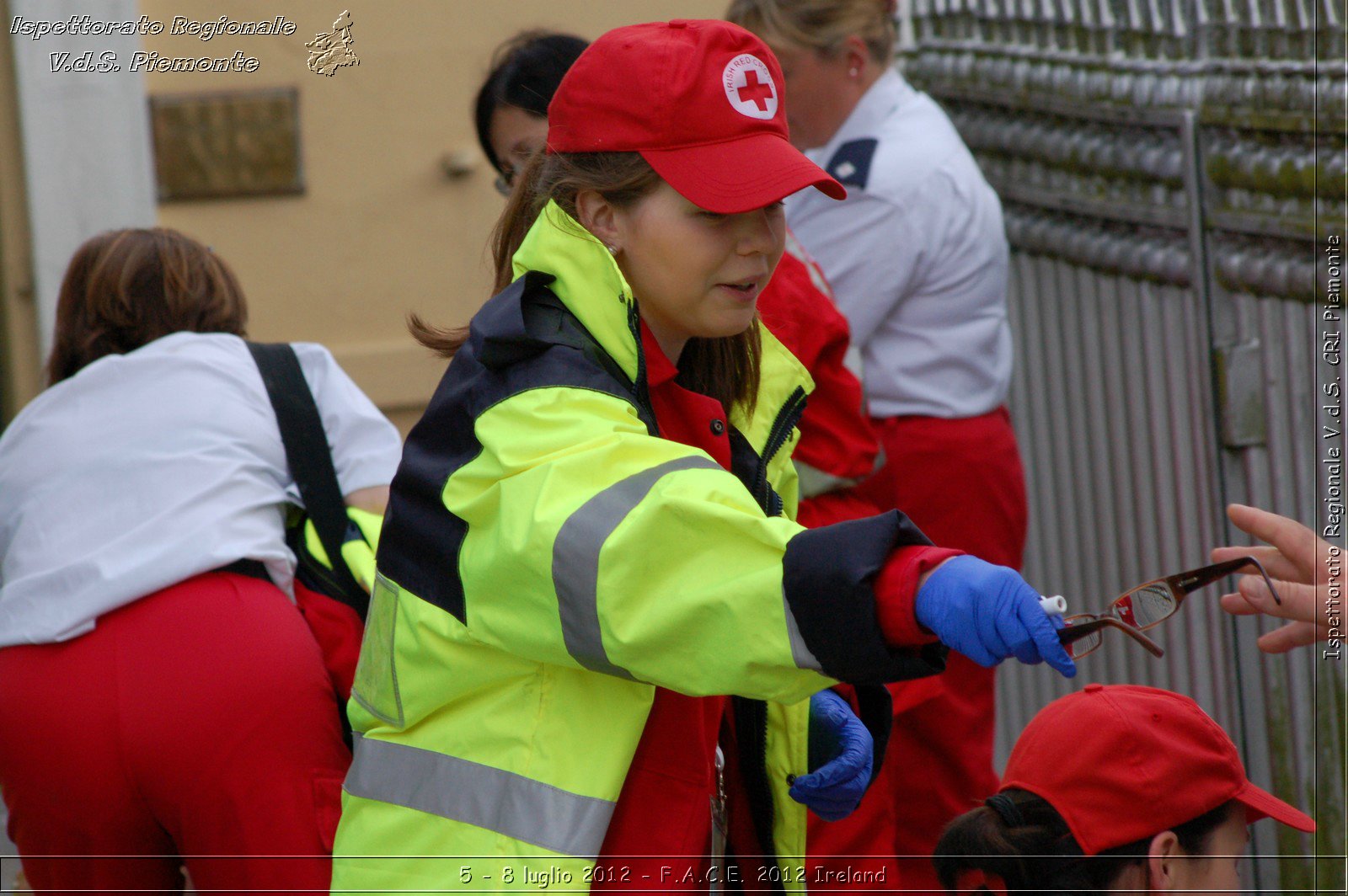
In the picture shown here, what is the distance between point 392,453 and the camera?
121 inches

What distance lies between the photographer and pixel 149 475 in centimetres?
288

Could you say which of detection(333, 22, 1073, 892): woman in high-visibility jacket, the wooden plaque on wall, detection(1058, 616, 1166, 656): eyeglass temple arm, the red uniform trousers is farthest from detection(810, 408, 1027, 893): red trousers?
the wooden plaque on wall

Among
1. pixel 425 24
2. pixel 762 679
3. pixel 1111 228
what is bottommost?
pixel 762 679

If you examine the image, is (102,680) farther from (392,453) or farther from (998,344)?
(998,344)

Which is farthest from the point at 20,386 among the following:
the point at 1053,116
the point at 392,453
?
the point at 1053,116

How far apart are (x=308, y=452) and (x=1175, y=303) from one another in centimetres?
220

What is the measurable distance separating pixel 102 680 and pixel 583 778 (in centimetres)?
131

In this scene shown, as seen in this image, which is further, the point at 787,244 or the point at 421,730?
the point at 787,244

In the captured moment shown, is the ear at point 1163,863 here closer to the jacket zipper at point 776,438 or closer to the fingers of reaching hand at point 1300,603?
A: the fingers of reaching hand at point 1300,603

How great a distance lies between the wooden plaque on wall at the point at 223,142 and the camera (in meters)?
4.66

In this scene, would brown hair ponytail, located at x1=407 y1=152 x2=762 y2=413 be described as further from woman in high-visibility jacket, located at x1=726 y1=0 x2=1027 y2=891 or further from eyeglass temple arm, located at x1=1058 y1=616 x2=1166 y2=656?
woman in high-visibility jacket, located at x1=726 y1=0 x2=1027 y2=891

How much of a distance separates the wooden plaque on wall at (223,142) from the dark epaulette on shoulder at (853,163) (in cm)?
188

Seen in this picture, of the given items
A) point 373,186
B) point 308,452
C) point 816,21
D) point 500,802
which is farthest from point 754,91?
point 373,186

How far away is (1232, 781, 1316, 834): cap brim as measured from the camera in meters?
2.22
